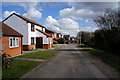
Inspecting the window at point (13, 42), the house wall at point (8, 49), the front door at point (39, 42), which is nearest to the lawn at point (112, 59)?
the house wall at point (8, 49)

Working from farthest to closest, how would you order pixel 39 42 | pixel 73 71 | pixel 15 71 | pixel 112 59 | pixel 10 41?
pixel 39 42 → pixel 10 41 → pixel 112 59 → pixel 73 71 → pixel 15 71

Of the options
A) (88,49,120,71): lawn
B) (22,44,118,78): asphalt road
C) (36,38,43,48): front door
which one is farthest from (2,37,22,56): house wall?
(36,38,43,48): front door

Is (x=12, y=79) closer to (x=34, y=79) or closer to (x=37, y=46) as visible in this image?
(x=34, y=79)

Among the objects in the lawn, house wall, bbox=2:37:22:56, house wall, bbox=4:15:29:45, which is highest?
house wall, bbox=4:15:29:45

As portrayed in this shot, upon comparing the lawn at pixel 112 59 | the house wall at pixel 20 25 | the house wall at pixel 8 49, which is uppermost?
the house wall at pixel 20 25

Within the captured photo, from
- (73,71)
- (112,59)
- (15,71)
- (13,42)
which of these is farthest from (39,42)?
(73,71)

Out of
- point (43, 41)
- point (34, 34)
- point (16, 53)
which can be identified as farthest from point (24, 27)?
point (16, 53)

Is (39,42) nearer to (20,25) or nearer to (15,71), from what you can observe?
(20,25)

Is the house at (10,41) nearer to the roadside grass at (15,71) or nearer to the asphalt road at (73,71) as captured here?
the roadside grass at (15,71)

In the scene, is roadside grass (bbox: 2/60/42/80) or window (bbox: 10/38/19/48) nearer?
roadside grass (bbox: 2/60/42/80)

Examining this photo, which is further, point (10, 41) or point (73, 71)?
point (10, 41)

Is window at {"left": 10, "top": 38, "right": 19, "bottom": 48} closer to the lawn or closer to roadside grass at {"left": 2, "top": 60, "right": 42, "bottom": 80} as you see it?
roadside grass at {"left": 2, "top": 60, "right": 42, "bottom": 80}

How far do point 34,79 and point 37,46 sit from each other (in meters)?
24.1

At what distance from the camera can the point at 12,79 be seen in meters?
6.23
